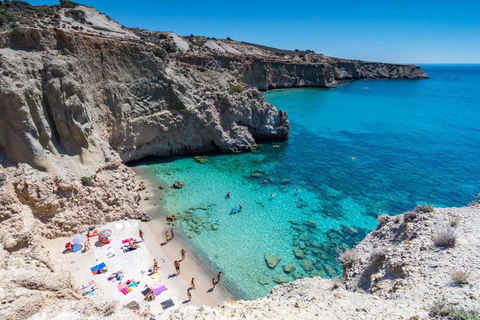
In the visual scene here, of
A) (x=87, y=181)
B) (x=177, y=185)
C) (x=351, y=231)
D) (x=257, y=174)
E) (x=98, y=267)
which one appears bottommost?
(x=351, y=231)

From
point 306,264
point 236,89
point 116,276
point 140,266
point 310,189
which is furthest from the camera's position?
point 236,89

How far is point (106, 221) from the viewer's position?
2003 centimetres

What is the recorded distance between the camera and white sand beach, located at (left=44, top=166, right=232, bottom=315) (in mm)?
15102

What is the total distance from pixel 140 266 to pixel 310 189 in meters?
17.7

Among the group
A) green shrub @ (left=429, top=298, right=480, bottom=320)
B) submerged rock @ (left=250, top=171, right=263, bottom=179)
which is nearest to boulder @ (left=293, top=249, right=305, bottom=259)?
green shrub @ (left=429, top=298, right=480, bottom=320)

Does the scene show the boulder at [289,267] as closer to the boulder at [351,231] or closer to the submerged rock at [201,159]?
the boulder at [351,231]

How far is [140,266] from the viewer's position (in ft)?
55.8

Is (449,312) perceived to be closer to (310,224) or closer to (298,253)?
(298,253)

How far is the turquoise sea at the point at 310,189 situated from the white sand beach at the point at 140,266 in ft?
3.94

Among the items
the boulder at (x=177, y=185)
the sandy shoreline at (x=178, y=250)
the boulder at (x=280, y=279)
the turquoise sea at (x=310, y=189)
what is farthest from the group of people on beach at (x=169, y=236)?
the boulder at (x=280, y=279)

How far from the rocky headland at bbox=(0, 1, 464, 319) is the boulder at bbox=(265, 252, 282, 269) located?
639cm

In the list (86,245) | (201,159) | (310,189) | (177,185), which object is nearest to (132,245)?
(86,245)

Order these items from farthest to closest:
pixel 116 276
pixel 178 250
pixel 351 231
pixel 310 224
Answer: pixel 310 224 < pixel 351 231 < pixel 178 250 < pixel 116 276

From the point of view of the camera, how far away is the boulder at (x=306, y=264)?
17531 mm
